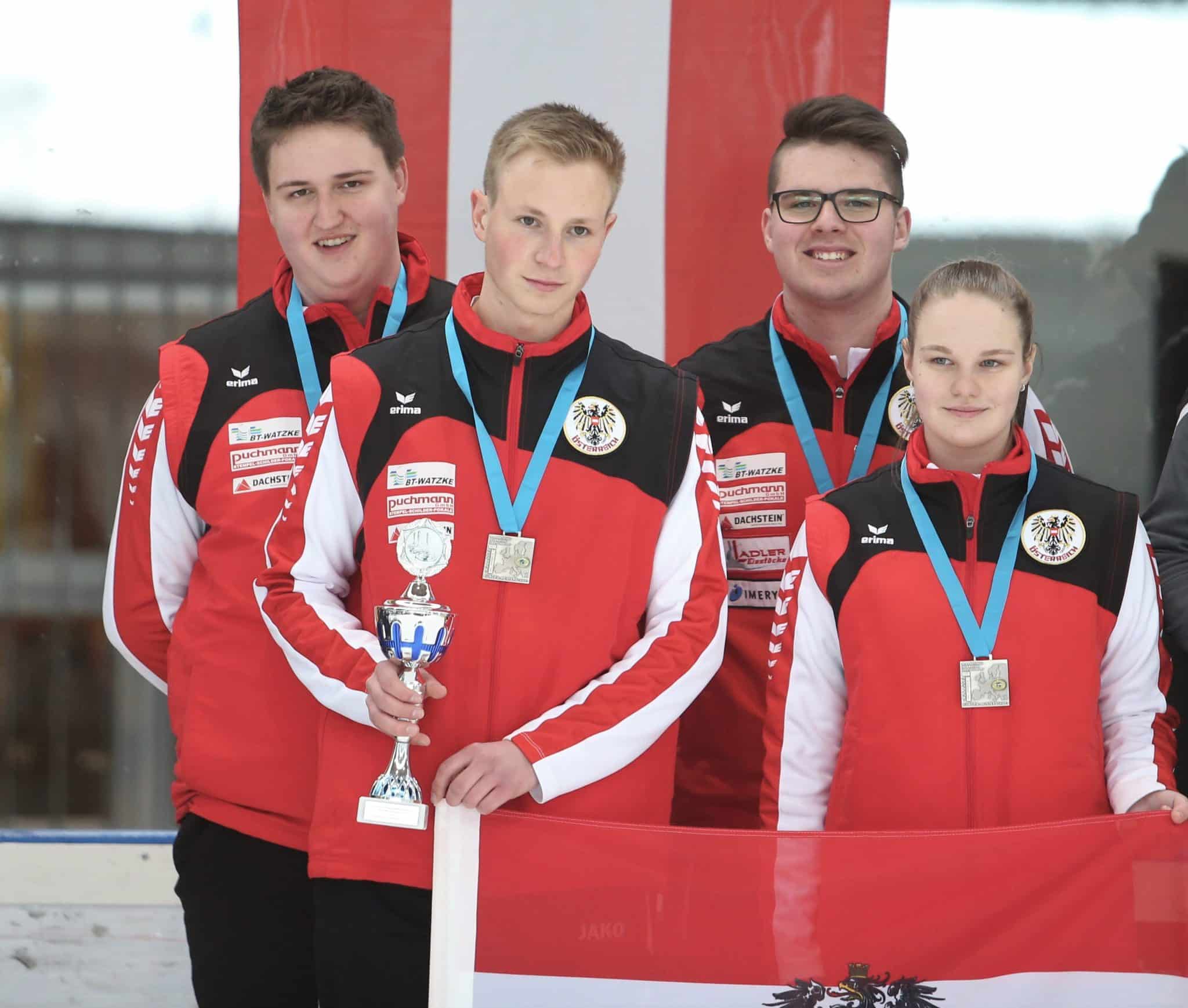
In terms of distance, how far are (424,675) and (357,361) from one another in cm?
64

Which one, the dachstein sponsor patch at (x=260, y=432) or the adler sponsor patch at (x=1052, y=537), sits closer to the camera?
the adler sponsor patch at (x=1052, y=537)

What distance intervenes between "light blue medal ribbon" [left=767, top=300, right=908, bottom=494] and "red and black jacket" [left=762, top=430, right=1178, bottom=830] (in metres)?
0.31

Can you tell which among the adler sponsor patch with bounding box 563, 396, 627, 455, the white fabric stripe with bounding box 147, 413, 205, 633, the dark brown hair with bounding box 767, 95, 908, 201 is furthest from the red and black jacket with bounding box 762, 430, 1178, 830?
the white fabric stripe with bounding box 147, 413, 205, 633

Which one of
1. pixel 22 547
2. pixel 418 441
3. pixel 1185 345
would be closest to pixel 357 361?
pixel 418 441

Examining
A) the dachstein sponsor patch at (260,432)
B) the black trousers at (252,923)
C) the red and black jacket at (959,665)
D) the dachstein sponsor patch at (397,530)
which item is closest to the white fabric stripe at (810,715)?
the red and black jacket at (959,665)

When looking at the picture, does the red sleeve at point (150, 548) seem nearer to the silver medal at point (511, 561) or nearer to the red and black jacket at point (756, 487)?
the silver medal at point (511, 561)

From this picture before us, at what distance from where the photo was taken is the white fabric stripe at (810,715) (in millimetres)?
2373

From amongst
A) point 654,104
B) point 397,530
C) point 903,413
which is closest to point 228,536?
point 397,530

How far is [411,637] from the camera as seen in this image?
6.35 ft

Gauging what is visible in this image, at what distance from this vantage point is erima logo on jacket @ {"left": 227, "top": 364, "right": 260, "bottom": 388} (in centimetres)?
271

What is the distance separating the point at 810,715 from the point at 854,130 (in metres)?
1.31

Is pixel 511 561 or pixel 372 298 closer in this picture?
pixel 511 561

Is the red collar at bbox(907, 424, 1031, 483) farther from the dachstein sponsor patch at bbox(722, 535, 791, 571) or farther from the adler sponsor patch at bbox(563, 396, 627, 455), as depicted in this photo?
the adler sponsor patch at bbox(563, 396, 627, 455)

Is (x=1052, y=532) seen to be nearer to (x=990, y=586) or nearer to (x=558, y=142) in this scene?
(x=990, y=586)
